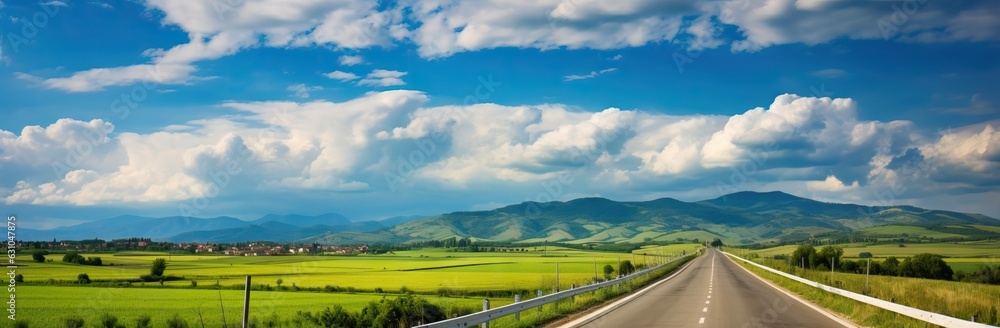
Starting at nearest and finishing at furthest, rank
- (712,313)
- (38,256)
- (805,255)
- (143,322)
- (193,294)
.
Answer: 1. (712,313)
2. (143,322)
3. (193,294)
4. (38,256)
5. (805,255)

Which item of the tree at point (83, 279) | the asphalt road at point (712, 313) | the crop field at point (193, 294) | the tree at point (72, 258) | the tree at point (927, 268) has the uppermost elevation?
Answer: the tree at point (72, 258)

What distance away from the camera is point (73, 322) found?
88.5ft

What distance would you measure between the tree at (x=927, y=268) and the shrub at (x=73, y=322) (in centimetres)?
7866

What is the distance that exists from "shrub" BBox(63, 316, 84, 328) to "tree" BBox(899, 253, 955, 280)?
78.7 meters

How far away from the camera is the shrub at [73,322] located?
2642 centimetres

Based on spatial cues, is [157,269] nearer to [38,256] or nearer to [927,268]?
[38,256]

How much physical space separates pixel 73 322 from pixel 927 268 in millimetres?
84966

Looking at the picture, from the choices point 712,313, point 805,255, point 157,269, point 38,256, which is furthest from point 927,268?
point 38,256

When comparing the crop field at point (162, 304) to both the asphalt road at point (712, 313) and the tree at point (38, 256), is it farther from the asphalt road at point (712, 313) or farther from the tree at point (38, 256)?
the tree at point (38, 256)

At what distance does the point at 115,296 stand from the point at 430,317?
2697 centimetres

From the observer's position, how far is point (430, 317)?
2628 cm

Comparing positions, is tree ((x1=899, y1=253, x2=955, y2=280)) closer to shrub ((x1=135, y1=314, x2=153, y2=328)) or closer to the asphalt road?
the asphalt road

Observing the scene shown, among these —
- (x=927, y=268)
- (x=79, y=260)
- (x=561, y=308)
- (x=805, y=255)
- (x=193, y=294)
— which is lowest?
(x=927, y=268)

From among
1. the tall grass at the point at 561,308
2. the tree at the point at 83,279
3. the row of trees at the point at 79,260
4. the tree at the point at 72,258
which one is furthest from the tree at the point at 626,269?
the tree at the point at 72,258
